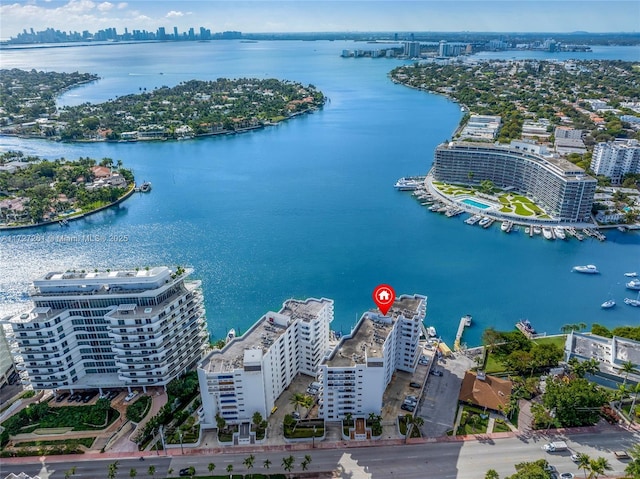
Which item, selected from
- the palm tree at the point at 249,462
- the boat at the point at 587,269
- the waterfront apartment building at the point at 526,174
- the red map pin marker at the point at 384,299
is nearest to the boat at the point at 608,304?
the boat at the point at 587,269

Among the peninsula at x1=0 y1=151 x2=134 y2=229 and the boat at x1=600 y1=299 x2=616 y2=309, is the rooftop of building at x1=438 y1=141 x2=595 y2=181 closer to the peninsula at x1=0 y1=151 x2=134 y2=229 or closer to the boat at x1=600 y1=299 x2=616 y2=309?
the boat at x1=600 y1=299 x2=616 y2=309

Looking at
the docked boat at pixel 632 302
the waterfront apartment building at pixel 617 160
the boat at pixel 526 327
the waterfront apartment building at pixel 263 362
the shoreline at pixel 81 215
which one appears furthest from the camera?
the waterfront apartment building at pixel 617 160

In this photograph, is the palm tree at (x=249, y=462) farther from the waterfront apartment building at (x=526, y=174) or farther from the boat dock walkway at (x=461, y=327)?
the waterfront apartment building at (x=526, y=174)

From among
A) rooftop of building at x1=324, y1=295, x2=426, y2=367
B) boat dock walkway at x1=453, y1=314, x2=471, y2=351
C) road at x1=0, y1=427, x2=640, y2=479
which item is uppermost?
rooftop of building at x1=324, y1=295, x2=426, y2=367

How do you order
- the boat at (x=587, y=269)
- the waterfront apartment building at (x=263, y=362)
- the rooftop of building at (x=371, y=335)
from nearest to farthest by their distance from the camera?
the waterfront apartment building at (x=263, y=362)
the rooftop of building at (x=371, y=335)
the boat at (x=587, y=269)

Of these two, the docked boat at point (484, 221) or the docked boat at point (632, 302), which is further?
the docked boat at point (484, 221)

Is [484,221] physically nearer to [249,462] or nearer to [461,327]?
[461,327]

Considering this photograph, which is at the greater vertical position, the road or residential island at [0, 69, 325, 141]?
residential island at [0, 69, 325, 141]

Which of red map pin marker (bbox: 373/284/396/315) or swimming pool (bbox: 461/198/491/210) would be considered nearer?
red map pin marker (bbox: 373/284/396/315)

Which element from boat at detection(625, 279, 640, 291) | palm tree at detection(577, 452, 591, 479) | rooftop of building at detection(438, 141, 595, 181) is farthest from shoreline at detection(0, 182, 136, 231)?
boat at detection(625, 279, 640, 291)
